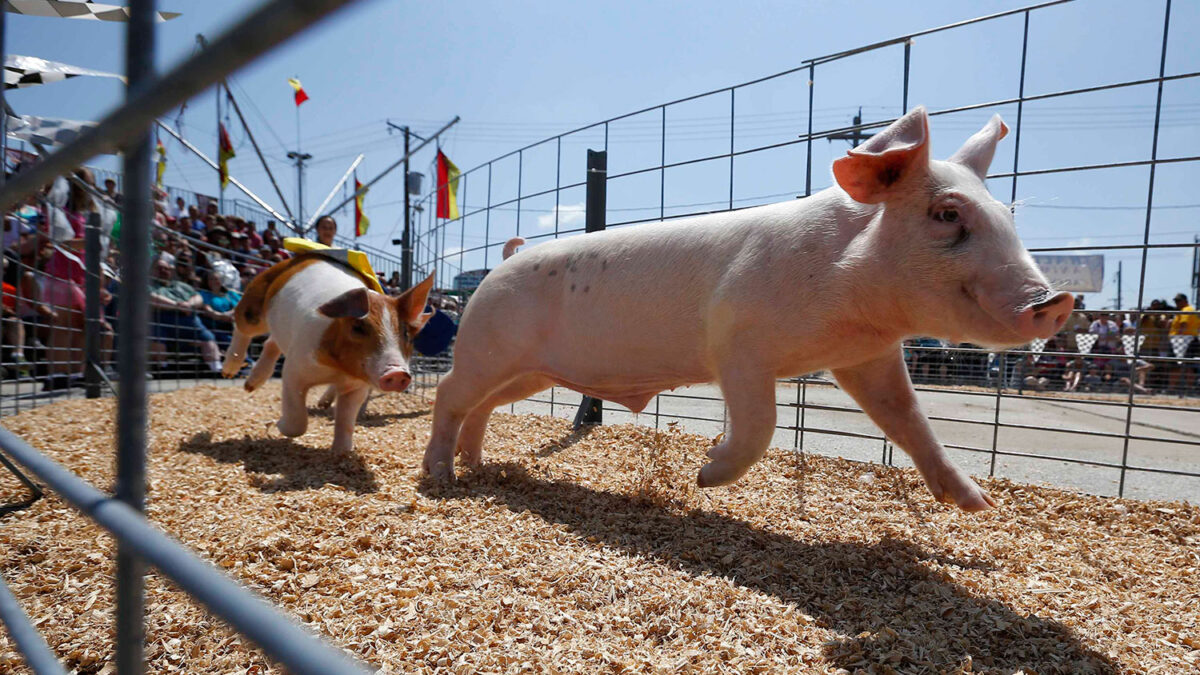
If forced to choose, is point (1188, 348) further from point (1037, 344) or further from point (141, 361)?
point (141, 361)

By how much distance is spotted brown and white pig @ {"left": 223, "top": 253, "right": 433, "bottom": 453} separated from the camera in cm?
372

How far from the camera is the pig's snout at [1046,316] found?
1.86 m

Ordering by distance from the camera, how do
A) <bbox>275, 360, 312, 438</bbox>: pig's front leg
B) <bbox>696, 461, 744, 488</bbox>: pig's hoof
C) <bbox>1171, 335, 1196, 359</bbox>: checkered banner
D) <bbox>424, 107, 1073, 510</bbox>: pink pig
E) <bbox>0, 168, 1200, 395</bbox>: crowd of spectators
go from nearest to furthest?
<bbox>424, 107, 1073, 510</bbox>: pink pig
<bbox>696, 461, 744, 488</bbox>: pig's hoof
<bbox>275, 360, 312, 438</bbox>: pig's front leg
<bbox>0, 168, 1200, 395</bbox>: crowd of spectators
<bbox>1171, 335, 1196, 359</bbox>: checkered banner

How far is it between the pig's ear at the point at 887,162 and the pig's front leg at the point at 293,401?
3195mm

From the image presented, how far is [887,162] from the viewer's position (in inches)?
89.0

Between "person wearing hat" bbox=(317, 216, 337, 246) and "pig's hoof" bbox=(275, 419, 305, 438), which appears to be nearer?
"pig's hoof" bbox=(275, 419, 305, 438)

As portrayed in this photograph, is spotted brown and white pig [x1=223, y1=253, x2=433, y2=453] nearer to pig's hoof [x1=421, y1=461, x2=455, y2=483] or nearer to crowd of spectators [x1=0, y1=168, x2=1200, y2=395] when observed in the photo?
pig's hoof [x1=421, y1=461, x2=455, y2=483]

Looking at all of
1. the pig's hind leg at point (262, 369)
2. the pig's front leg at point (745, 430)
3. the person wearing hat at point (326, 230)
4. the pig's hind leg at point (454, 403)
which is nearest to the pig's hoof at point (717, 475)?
the pig's front leg at point (745, 430)

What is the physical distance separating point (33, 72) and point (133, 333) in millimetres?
3484

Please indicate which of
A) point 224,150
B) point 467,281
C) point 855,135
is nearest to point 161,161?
point 224,150

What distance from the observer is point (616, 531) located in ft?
8.76

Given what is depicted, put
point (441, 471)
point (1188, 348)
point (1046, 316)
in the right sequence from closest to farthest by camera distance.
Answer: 1. point (1046, 316)
2. point (441, 471)
3. point (1188, 348)

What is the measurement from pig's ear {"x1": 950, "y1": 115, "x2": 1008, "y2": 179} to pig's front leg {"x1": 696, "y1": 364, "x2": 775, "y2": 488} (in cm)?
104

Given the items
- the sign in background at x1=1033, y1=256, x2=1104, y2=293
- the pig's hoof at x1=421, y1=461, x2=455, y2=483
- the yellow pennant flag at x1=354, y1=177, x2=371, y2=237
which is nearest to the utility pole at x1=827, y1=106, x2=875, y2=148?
the sign in background at x1=1033, y1=256, x2=1104, y2=293
